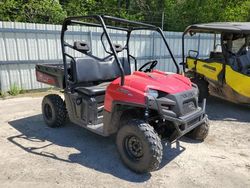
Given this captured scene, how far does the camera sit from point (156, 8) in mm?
18984

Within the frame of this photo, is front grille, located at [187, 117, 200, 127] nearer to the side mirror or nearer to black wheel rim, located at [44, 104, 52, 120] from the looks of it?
the side mirror

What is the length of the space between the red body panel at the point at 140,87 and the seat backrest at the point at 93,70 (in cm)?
107

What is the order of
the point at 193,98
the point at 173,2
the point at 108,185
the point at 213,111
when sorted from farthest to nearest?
the point at 173,2, the point at 213,111, the point at 193,98, the point at 108,185

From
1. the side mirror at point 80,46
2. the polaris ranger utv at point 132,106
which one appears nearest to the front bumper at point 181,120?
the polaris ranger utv at point 132,106

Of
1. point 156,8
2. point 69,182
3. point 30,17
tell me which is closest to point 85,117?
point 69,182

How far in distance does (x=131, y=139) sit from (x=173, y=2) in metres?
15.4

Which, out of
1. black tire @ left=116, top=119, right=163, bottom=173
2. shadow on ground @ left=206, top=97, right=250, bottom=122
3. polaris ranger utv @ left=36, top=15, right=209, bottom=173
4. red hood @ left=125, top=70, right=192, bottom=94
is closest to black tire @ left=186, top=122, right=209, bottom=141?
polaris ranger utv @ left=36, top=15, right=209, bottom=173

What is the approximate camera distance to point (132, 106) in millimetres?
3404

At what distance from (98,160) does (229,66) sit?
11.9 ft

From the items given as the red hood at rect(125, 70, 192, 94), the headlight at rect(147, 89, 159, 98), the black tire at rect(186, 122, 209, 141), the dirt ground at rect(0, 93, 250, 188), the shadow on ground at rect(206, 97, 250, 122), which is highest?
the red hood at rect(125, 70, 192, 94)

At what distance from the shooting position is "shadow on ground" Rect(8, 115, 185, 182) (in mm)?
3490

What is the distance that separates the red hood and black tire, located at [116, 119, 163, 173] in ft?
1.46

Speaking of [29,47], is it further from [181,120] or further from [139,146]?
[181,120]

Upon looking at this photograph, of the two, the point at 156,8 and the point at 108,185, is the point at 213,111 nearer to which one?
the point at 108,185
